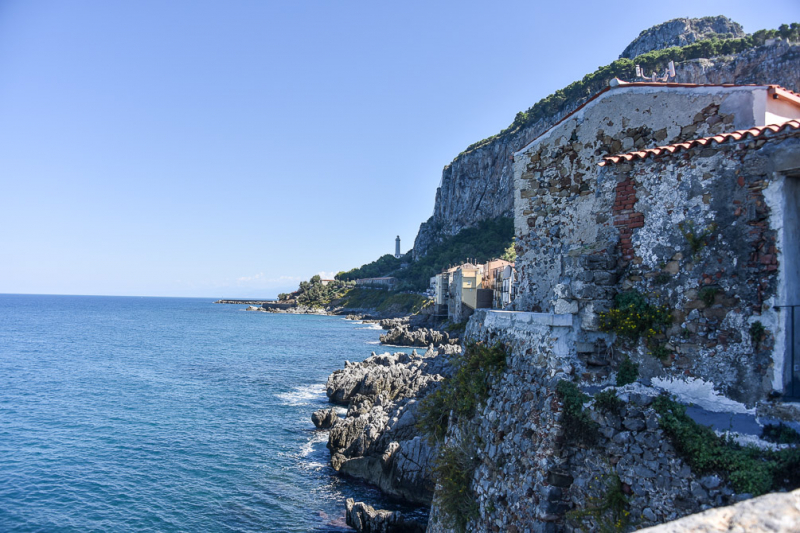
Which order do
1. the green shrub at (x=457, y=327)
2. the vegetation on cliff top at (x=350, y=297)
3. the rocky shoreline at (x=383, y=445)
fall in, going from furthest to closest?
the vegetation on cliff top at (x=350, y=297), the green shrub at (x=457, y=327), the rocky shoreline at (x=383, y=445)

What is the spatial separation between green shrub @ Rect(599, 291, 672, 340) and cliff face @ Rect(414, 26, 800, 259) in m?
78.5

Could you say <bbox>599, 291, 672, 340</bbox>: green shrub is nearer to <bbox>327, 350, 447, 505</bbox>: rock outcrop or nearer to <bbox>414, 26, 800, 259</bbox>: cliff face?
<bbox>327, 350, 447, 505</bbox>: rock outcrop

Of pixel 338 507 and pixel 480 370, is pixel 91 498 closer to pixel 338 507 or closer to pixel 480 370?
pixel 338 507

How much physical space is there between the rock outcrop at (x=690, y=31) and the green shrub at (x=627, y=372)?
124568 mm

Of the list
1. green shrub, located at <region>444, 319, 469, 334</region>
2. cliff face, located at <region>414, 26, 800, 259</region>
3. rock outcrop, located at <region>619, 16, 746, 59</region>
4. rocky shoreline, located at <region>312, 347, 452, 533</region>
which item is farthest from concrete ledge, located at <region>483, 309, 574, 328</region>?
rock outcrop, located at <region>619, 16, 746, 59</region>

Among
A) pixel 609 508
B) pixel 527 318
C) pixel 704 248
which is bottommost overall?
pixel 609 508

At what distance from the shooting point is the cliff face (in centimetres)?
6762

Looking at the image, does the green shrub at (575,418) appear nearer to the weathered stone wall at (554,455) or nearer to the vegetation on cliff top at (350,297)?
the weathered stone wall at (554,455)

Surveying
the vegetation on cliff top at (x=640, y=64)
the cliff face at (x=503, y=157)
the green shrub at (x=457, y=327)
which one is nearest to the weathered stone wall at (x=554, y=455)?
the vegetation on cliff top at (x=640, y=64)

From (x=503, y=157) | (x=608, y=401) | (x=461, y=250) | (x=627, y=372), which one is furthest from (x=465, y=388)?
(x=503, y=157)

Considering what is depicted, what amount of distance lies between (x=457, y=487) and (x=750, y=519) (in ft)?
23.5

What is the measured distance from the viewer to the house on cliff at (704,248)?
5719mm

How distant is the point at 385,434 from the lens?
22.2 meters

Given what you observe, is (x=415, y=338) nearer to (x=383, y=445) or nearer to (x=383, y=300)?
(x=383, y=445)
